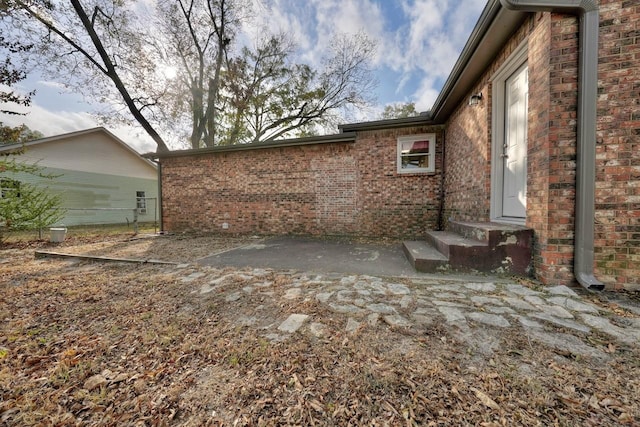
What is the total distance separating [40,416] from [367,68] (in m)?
15.1

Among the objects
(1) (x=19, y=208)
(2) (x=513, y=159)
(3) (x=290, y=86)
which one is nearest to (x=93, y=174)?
(1) (x=19, y=208)

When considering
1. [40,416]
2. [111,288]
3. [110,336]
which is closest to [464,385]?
[40,416]

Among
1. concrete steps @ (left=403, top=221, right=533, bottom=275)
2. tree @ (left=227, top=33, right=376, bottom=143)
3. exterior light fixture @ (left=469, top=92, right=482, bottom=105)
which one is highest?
tree @ (left=227, top=33, right=376, bottom=143)

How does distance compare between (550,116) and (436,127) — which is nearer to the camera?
(550,116)

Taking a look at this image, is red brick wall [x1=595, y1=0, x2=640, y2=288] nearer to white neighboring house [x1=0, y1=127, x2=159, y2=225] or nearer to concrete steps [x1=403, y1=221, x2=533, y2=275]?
concrete steps [x1=403, y1=221, x2=533, y2=275]

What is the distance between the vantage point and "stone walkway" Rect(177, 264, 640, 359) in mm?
1591

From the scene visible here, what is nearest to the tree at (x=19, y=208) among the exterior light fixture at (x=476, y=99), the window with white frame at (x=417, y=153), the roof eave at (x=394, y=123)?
the roof eave at (x=394, y=123)

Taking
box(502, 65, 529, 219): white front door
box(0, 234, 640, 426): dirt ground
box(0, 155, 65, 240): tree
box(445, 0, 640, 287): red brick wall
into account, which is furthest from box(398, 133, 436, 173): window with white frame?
box(0, 155, 65, 240): tree

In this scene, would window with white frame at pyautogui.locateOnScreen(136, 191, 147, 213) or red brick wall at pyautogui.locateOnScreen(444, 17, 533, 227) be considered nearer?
red brick wall at pyautogui.locateOnScreen(444, 17, 533, 227)

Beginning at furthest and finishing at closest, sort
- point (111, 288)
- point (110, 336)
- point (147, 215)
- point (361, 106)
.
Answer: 1. point (147, 215)
2. point (361, 106)
3. point (111, 288)
4. point (110, 336)

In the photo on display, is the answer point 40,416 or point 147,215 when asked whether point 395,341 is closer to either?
point 40,416

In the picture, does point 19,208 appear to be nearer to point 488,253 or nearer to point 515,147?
point 488,253

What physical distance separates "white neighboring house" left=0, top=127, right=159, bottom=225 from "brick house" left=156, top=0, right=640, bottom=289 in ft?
29.6

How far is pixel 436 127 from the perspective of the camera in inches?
226
